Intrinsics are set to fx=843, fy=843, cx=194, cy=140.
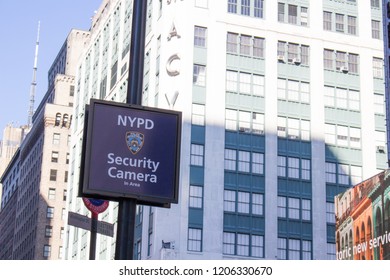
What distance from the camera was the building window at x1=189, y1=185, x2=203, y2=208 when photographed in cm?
7175

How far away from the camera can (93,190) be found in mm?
13883

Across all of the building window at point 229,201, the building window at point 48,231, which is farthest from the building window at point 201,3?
the building window at point 48,231

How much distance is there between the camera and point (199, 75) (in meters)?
76.3

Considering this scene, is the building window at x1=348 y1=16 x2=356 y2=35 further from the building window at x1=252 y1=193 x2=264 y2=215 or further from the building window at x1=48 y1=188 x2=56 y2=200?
the building window at x1=48 y1=188 x2=56 y2=200

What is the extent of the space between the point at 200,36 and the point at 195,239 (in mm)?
19278

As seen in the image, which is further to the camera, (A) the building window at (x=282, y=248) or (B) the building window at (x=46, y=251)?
(B) the building window at (x=46, y=251)

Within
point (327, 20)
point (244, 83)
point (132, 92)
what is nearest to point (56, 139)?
point (244, 83)

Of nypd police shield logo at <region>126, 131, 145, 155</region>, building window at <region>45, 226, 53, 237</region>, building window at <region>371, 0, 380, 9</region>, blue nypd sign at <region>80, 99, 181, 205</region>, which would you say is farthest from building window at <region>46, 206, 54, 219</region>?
nypd police shield logo at <region>126, 131, 145, 155</region>

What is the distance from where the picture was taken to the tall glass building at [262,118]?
7231 cm

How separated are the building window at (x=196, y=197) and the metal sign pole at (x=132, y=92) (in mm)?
57120

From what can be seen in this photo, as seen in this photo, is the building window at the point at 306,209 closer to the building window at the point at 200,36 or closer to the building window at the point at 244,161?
the building window at the point at 244,161

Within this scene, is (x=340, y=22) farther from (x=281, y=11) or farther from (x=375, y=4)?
(x=281, y=11)
